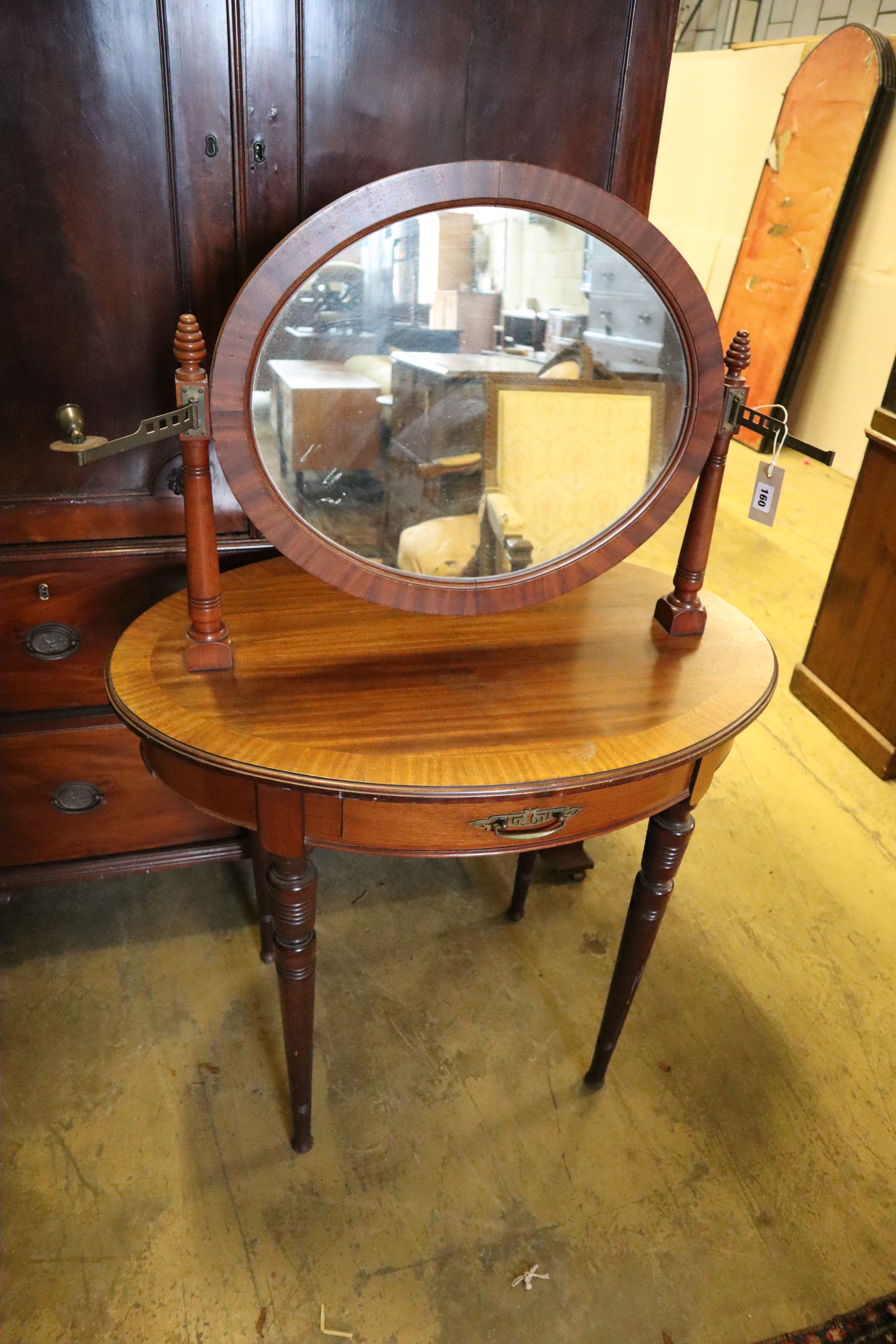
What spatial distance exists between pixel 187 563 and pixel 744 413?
2.72 ft

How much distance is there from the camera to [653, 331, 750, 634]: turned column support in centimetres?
128

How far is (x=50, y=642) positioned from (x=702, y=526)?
109 centimetres

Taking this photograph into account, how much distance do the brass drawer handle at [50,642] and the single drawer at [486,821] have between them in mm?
711

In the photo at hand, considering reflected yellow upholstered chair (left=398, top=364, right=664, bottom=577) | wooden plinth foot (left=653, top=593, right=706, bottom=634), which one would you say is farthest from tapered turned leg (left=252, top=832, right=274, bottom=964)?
wooden plinth foot (left=653, top=593, right=706, bottom=634)

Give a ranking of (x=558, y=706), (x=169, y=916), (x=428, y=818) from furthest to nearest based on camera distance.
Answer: (x=169, y=916) < (x=558, y=706) < (x=428, y=818)

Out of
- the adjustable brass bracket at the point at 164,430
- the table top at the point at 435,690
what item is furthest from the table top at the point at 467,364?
the table top at the point at 435,690

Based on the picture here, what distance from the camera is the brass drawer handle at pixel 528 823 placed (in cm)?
116

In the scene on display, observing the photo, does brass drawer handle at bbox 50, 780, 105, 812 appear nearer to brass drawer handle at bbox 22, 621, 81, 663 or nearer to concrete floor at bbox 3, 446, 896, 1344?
brass drawer handle at bbox 22, 621, 81, 663

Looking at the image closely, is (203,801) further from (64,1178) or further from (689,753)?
(64,1178)

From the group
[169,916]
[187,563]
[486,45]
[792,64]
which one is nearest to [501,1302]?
[169,916]

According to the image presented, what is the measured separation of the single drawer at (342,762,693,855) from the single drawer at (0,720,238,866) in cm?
69

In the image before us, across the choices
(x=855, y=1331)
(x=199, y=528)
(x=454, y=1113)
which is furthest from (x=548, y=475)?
(x=855, y=1331)

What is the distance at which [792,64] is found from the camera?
494cm

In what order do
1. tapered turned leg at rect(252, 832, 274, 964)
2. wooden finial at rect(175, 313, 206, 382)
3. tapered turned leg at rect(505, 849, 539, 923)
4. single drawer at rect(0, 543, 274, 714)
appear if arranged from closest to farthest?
wooden finial at rect(175, 313, 206, 382) < single drawer at rect(0, 543, 274, 714) < tapered turned leg at rect(252, 832, 274, 964) < tapered turned leg at rect(505, 849, 539, 923)
